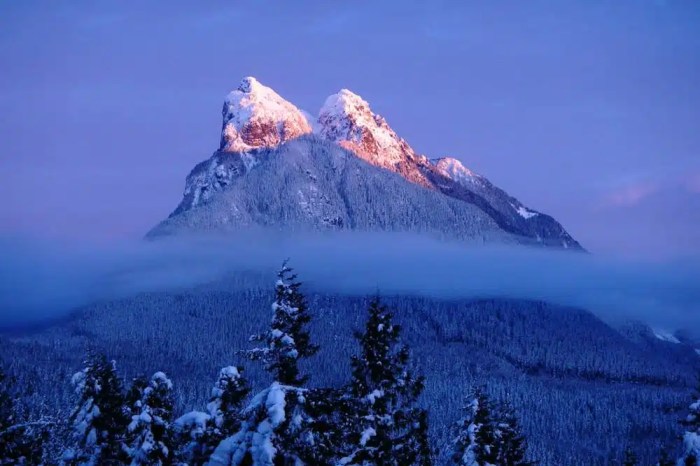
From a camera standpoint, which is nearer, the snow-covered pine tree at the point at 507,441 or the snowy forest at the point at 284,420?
the snowy forest at the point at 284,420

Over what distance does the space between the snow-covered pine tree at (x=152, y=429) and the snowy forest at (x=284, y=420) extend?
0.13ft

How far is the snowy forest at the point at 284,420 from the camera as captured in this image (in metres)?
21.0

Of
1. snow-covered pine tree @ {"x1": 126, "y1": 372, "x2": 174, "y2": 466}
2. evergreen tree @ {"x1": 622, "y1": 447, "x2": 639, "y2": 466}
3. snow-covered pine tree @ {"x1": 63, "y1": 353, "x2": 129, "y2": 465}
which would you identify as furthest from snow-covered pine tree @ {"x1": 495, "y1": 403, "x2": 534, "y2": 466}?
snow-covered pine tree @ {"x1": 63, "y1": 353, "x2": 129, "y2": 465}

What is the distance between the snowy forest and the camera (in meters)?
21.0

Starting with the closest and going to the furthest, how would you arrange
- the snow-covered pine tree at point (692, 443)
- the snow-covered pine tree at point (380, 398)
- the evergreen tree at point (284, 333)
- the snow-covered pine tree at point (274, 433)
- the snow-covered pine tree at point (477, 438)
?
the snow-covered pine tree at point (274, 433)
the snow-covered pine tree at point (380, 398)
the snow-covered pine tree at point (692, 443)
the evergreen tree at point (284, 333)
the snow-covered pine tree at point (477, 438)

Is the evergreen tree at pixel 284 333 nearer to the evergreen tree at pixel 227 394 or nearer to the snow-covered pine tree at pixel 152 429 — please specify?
the evergreen tree at pixel 227 394

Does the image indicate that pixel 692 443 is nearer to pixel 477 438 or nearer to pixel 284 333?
pixel 477 438

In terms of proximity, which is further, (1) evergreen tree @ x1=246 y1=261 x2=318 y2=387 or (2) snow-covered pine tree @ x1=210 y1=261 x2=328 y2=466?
(1) evergreen tree @ x1=246 y1=261 x2=318 y2=387

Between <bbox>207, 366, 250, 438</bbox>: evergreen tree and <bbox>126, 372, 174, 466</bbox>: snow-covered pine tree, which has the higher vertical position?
<bbox>207, 366, 250, 438</bbox>: evergreen tree

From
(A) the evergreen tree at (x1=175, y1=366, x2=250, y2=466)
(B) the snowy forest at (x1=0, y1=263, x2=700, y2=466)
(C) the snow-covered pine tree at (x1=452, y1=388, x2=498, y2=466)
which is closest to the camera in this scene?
(B) the snowy forest at (x1=0, y1=263, x2=700, y2=466)

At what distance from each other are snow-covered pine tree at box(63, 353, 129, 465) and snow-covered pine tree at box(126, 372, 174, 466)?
9.35ft

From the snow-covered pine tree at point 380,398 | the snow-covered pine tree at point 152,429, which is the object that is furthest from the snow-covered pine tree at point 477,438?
the snow-covered pine tree at point 152,429

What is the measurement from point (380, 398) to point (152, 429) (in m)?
8.21

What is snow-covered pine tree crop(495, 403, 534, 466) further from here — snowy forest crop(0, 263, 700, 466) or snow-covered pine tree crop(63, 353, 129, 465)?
snow-covered pine tree crop(63, 353, 129, 465)
